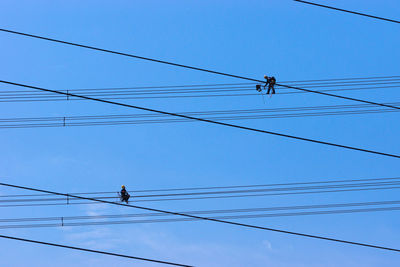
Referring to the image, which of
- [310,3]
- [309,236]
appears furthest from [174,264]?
[310,3]

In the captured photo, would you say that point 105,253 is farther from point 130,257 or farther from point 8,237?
point 8,237

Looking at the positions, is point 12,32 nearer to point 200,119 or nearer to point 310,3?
point 200,119

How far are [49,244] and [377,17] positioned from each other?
15.3m

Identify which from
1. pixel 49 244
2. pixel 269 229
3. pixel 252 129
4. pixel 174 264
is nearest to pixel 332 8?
pixel 252 129

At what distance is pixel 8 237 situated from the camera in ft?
63.4

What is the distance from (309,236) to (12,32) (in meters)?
14.0

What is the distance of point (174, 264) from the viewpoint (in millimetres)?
20922

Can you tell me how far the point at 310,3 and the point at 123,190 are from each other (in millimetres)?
15745

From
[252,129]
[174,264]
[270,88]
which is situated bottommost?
[174,264]

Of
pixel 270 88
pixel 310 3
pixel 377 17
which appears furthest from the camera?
pixel 270 88

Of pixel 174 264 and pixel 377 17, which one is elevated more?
pixel 377 17

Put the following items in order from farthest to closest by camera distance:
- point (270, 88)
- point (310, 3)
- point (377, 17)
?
1. point (270, 88)
2. point (377, 17)
3. point (310, 3)

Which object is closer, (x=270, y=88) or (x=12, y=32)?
(x=12, y=32)

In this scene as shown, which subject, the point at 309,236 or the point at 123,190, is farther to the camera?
the point at 123,190
